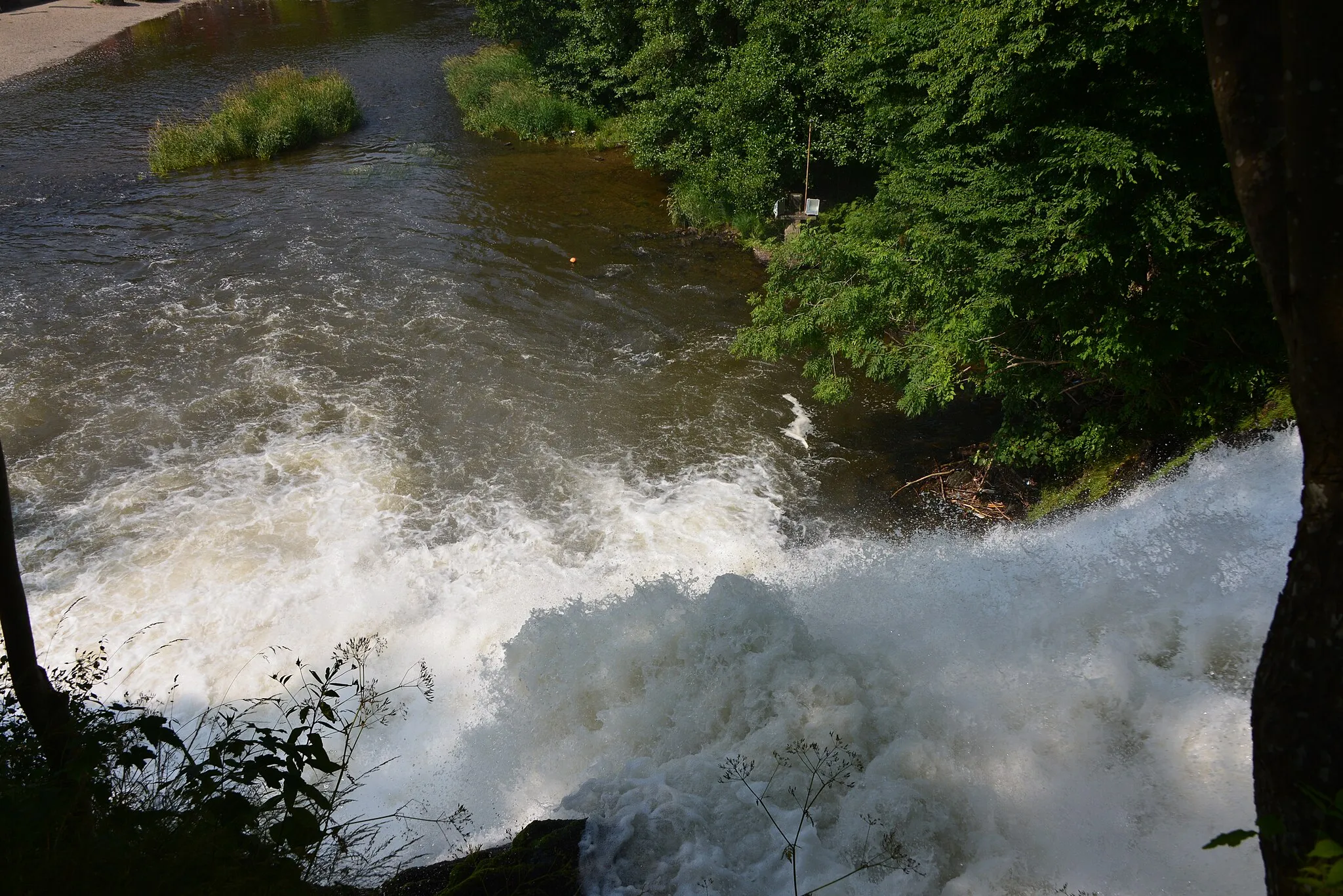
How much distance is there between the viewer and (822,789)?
4.31 m

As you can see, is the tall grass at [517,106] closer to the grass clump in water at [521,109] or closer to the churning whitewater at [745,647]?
the grass clump in water at [521,109]

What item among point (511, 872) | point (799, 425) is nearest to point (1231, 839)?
point (511, 872)

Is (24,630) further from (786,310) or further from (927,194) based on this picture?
(786,310)

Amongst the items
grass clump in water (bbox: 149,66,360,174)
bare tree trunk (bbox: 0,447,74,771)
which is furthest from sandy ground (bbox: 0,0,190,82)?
bare tree trunk (bbox: 0,447,74,771)

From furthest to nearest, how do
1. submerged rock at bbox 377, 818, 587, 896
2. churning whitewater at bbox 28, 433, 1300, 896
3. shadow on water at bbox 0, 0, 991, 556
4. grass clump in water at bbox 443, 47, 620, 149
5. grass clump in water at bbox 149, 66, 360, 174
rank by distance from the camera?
grass clump in water at bbox 443, 47, 620, 149 → grass clump in water at bbox 149, 66, 360, 174 → shadow on water at bbox 0, 0, 991, 556 → churning whitewater at bbox 28, 433, 1300, 896 → submerged rock at bbox 377, 818, 587, 896

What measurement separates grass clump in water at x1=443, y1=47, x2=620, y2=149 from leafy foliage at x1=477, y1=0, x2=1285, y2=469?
10.9m

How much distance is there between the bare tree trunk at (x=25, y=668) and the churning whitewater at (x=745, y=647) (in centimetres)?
225

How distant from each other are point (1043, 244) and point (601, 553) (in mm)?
4561

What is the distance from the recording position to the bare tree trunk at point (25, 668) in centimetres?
271

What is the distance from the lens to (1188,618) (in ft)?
17.0

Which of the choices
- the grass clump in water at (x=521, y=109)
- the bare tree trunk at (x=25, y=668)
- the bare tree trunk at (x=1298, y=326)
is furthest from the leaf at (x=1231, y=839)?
the grass clump in water at (x=521, y=109)

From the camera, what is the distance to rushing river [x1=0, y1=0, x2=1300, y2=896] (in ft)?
14.9

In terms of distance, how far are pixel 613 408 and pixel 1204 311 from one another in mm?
6084

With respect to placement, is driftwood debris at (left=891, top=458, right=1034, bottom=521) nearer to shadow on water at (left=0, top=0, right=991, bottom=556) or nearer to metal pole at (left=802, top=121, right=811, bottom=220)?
shadow on water at (left=0, top=0, right=991, bottom=556)
